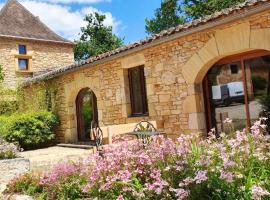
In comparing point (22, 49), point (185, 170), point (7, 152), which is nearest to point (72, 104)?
point (7, 152)

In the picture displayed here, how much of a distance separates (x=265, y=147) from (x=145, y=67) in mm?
6266

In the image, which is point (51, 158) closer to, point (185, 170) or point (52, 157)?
point (52, 157)

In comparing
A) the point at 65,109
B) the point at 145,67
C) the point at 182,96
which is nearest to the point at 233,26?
the point at 182,96

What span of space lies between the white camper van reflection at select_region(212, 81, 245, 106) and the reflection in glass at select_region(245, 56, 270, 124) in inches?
8.4

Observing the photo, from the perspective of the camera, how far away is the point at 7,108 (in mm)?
15656

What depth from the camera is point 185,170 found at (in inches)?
120

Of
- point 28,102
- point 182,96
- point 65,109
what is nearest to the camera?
point 182,96

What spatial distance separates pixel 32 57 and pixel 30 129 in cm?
694

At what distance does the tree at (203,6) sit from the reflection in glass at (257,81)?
15.8 metres

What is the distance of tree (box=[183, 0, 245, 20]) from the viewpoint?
22.0m

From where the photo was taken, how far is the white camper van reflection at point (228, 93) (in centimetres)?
757

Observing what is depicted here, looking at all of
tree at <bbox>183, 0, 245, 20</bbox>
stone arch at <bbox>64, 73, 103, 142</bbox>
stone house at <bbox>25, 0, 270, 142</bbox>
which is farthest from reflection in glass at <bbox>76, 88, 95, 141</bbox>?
tree at <bbox>183, 0, 245, 20</bbox>

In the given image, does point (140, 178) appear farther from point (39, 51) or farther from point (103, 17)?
point (103, 17)

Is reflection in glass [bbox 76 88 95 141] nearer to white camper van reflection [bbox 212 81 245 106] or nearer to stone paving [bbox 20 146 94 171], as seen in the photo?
stone paving [bbox 20 146 94 171]
